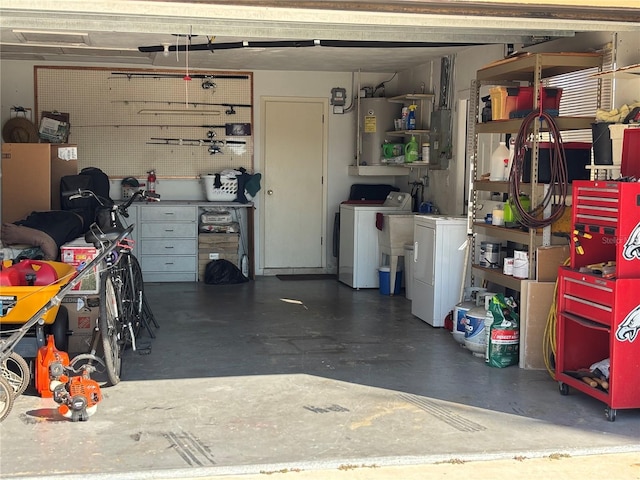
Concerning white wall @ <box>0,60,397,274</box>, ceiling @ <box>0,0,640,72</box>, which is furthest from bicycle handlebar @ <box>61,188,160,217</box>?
white wall @ <box>0,60,397,274</box>

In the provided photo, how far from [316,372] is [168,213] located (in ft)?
15.0

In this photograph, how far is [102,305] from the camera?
4.90m

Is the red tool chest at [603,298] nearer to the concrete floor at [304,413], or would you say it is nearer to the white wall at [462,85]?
the concrete floor at [304,413]

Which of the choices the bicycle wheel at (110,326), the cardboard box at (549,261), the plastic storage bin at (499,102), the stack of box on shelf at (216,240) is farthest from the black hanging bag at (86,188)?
the cardboard box at (549,261)

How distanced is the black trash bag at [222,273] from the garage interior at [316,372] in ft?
2.57

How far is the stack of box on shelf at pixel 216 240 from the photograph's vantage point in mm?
9727

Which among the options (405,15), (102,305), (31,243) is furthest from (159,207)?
(405,15)

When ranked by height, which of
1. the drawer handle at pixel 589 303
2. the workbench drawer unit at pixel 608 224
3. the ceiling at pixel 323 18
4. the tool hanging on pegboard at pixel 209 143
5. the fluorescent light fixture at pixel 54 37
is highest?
the fluorescent light fixture at pixel 54 37

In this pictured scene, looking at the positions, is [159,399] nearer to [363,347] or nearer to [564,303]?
[363,347]

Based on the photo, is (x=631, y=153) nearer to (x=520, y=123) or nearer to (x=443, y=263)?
(x=520, y=123)

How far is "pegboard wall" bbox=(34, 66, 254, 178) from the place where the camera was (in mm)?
9812

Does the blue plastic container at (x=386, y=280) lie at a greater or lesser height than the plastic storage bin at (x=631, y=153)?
lesser

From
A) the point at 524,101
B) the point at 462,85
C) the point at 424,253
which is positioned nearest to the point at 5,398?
the point at 424,253

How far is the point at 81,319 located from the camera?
5.70 metres
